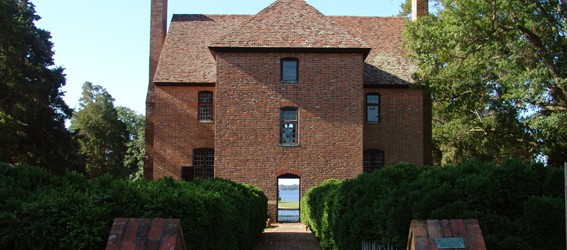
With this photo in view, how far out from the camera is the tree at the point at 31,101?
107ft

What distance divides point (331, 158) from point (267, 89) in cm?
411

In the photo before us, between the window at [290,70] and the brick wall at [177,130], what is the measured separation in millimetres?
4945

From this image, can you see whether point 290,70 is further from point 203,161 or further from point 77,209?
point 77,209

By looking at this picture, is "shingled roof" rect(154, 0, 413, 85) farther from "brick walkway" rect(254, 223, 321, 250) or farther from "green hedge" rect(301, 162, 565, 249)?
"green hedge" rect(301, 162, 565, 249)

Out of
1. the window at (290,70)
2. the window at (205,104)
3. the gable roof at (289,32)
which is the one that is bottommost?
the window at (205,104)

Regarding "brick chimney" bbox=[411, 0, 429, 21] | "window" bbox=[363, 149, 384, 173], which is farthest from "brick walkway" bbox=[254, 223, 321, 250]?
"brick chimney" bbox=[411, 0, 429, 21]

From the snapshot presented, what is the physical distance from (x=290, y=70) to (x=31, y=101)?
14682 mm

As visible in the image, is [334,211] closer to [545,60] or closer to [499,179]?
[499,179]

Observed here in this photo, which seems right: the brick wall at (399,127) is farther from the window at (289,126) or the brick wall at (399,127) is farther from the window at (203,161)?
the window at (203,161)

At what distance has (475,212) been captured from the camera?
8031 millimetres

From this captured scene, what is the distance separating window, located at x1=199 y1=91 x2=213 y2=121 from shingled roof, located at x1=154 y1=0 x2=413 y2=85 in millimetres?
747

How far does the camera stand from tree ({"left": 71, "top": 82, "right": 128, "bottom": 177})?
209 ft

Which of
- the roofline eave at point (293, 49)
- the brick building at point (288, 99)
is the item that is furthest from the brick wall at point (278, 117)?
the roofline eave at point (293, 49)

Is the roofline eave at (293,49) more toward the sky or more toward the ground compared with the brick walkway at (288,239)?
more toward the sky
